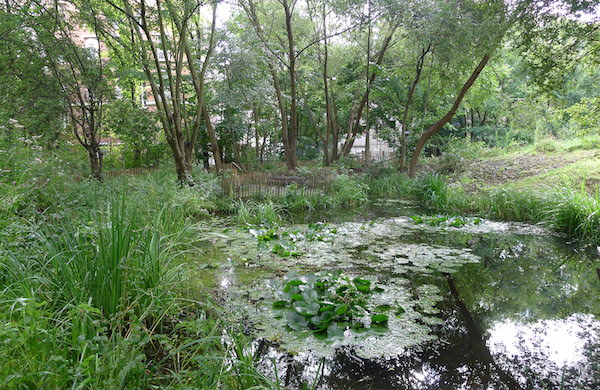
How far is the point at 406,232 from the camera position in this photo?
20.3ft

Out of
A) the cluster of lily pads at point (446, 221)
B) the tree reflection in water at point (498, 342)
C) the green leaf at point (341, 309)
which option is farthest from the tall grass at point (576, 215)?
the green leaf at point (341, 309)

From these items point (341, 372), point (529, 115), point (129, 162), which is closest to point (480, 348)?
point (341, 372)

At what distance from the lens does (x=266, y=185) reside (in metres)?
9.70

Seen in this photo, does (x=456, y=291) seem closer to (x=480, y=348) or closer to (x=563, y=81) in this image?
(x=480, y=348)

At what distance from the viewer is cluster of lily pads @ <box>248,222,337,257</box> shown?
4.68 meters

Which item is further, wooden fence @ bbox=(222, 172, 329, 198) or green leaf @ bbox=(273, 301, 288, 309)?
wooden fence @ bbox=(222, 172, 329, 198)

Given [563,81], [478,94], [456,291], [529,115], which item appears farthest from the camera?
[529,115]

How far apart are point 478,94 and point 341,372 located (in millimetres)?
13266

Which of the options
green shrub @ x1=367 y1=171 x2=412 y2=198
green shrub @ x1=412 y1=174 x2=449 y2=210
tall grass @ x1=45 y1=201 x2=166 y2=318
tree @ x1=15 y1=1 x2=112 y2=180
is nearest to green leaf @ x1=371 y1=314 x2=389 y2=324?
tall grass @ x1=45 y1=201 x2=166 y2=318

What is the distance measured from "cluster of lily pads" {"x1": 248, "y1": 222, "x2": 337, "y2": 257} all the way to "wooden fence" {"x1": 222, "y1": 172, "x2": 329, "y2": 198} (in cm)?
347

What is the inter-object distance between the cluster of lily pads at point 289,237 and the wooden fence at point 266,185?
3470mm

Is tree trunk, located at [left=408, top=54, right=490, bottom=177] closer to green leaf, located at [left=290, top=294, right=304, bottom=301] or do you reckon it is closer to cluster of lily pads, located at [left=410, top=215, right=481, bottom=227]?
cluster of lily pads, located at [left=410, top=215, right=481, bottom=227]

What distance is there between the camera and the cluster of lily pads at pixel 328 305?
2.84 metres

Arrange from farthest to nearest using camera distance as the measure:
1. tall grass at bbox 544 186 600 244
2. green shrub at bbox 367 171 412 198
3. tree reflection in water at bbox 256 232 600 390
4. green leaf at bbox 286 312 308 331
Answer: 1. green shrub at bbox 367 171 412 198
2. tall grass at bbox 544 186 600 244
3. green leaf at bbox 286 312 308 331
4. tree reflection in water at bbox 256 232 600 390
